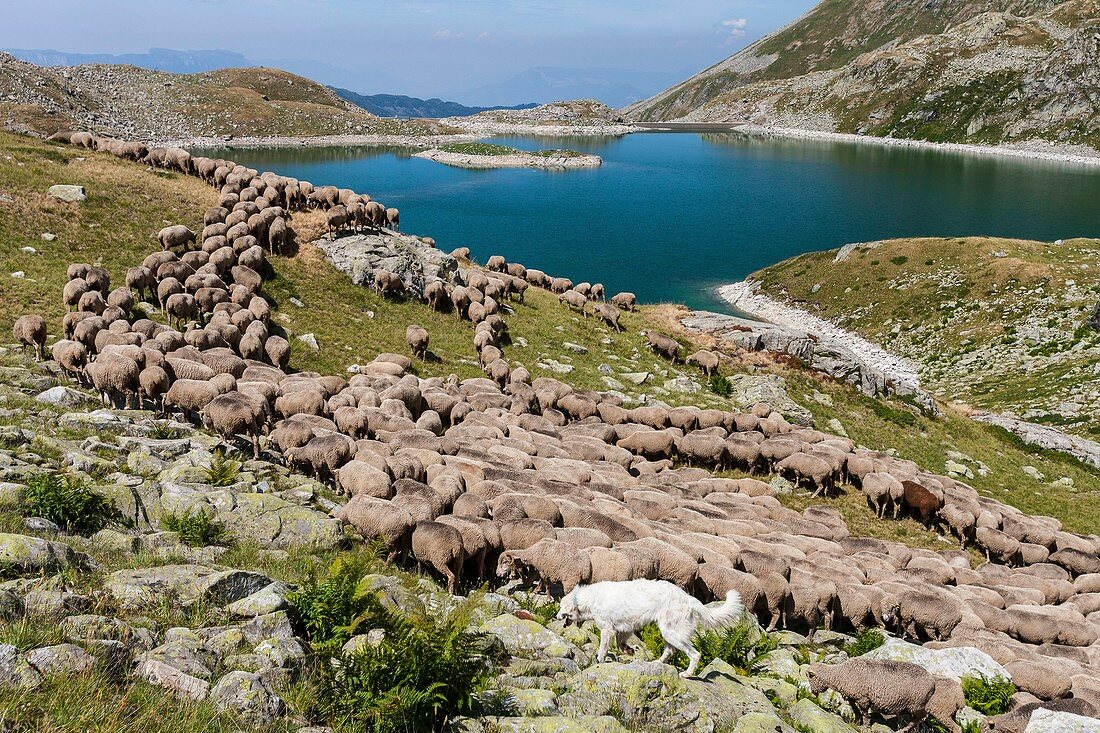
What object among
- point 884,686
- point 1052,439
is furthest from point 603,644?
point 1052,439

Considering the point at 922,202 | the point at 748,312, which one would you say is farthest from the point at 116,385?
the point at 922,202

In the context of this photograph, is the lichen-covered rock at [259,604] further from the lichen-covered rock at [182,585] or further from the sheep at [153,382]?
the sheep at [153,382]

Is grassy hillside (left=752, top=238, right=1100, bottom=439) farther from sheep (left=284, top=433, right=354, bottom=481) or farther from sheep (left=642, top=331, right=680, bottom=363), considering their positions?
sheep (left=284, top=433, right=354, bottom=481)

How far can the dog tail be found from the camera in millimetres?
10781

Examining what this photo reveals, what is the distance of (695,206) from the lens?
110 metres

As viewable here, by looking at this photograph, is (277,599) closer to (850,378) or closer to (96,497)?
(96,497)

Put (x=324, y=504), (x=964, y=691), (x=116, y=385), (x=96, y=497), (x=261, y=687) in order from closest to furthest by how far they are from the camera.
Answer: (x=261, y=687), (x=96, y=497), (x=964, y=691), (x=324, y=504), (x=116, y=385)

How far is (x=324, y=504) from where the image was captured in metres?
15.0

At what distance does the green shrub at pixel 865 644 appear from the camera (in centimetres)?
1354

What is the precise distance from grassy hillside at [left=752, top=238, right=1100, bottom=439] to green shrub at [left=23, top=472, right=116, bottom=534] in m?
46.4

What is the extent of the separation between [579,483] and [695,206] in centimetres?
9891

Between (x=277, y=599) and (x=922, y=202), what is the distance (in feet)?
428

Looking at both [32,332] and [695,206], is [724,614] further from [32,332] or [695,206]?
[695,206]

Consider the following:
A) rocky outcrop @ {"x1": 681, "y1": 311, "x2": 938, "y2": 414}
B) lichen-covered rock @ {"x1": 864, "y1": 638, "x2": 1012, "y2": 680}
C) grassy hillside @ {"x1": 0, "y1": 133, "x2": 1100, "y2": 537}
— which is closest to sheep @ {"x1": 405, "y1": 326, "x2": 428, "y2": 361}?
grassy hillside @ {"x1": 0, "y1": 133, "x2": 1100, "y2": 537}
